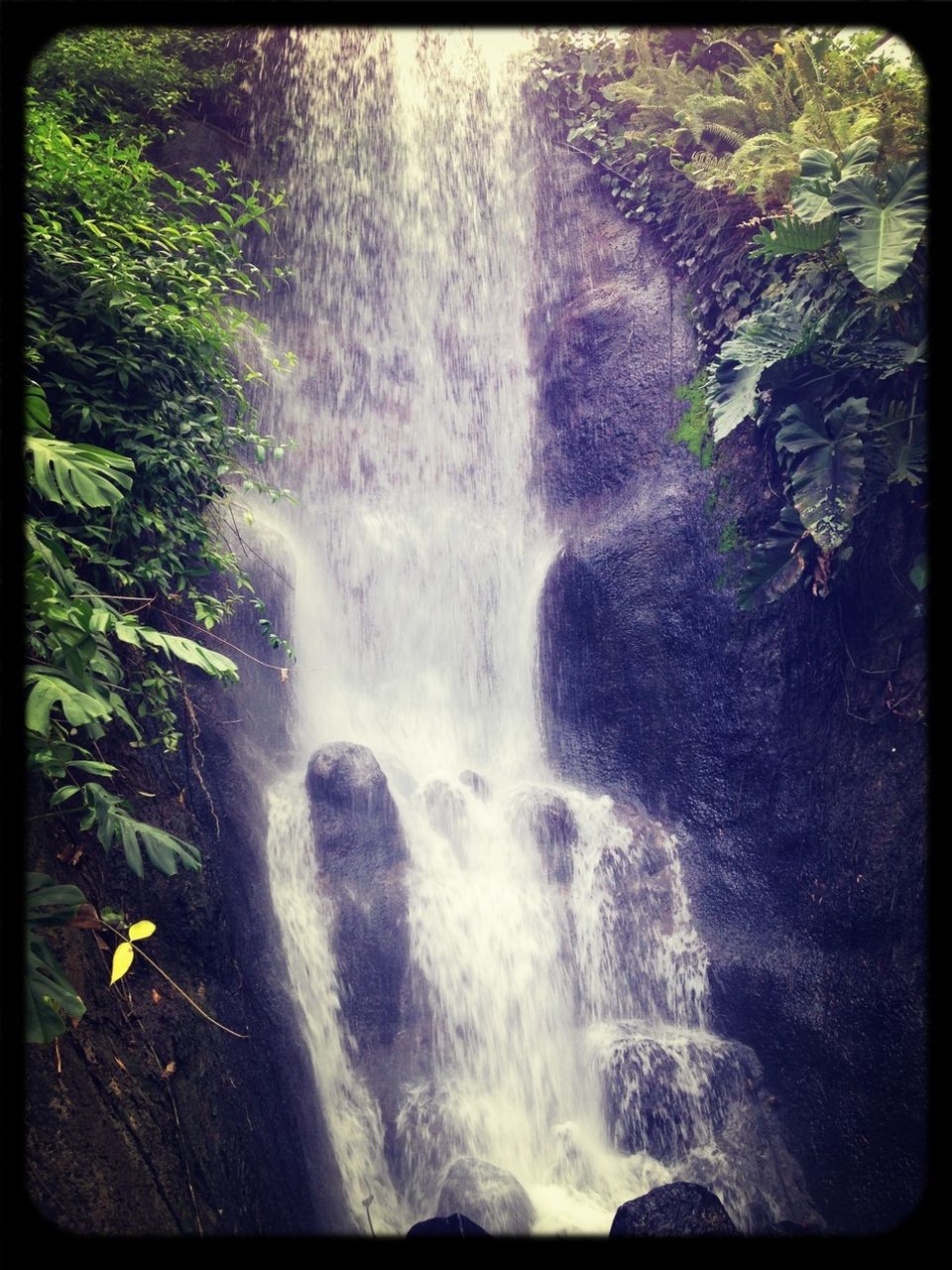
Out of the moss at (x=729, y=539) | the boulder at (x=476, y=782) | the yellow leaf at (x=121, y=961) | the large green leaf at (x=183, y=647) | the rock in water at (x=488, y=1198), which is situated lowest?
the rock in water at (x=488, y=1198)

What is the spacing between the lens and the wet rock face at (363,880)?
19.9ft

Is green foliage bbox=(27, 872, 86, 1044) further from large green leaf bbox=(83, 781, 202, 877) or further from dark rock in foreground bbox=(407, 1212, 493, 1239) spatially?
dark rock in foreground bbox=(407, 1212, 493, 1239)

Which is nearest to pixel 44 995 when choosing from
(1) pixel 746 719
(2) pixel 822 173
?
(1) pixel 746 719

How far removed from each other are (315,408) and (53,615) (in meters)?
6.95

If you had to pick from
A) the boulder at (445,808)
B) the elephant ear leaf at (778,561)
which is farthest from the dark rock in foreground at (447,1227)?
the elephant ear leaf at (778,561)

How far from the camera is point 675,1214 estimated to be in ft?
13.5

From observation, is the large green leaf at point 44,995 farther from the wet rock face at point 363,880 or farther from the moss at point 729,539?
the moss at point 729,539

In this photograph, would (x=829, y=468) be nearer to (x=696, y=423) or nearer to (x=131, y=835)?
(x=696, y=423)

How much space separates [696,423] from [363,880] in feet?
17.0

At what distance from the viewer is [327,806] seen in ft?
21.8

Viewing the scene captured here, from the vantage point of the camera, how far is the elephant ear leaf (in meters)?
5.54

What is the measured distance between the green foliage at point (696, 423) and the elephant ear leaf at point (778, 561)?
1509 millimetres

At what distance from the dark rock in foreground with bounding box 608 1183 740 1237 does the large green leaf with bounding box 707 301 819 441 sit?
4807 mm

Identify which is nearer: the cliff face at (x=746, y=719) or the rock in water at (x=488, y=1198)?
the rock in water at (x=488, y=1198)
